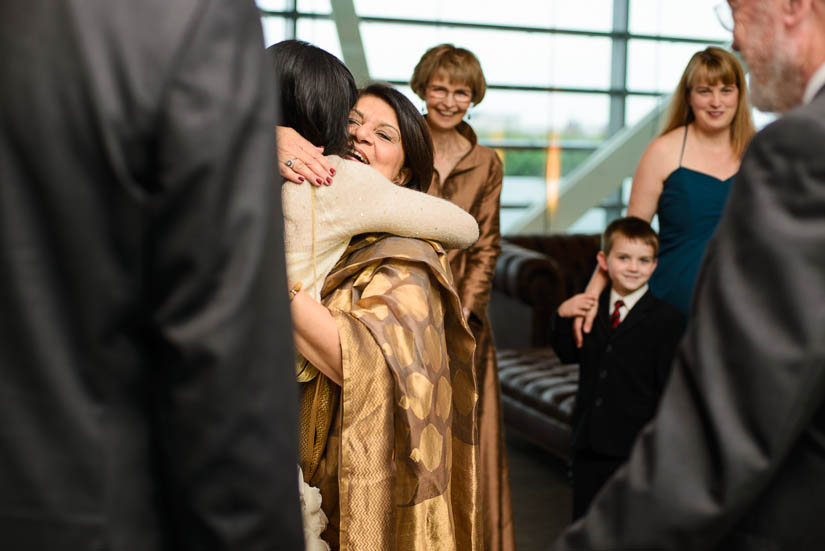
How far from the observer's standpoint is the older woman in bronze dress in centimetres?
315

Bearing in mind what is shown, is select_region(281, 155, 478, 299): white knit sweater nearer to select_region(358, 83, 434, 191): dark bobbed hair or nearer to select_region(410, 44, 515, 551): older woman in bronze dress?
select_region(358, 83, 434, 191): dark bobbed hair

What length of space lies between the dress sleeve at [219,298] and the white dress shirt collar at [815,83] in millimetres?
Answer: 615

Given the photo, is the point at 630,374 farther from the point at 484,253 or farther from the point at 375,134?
the point at 375,134

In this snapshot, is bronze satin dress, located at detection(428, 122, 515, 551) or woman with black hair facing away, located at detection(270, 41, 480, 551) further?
bronze satin dress, located at detection(428, 122, 515, 551)

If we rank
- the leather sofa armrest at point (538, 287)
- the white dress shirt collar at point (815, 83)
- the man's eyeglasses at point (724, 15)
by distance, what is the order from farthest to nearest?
the leather sofa armrest at point (538, 287) < the man's eyeglasses at point (724, 15) < the white dress shirt collar at point (815, 83)

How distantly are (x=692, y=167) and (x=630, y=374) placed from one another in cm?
71

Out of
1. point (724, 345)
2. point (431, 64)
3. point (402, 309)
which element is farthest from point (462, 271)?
point (724, 345)

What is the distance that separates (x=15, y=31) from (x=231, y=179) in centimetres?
22

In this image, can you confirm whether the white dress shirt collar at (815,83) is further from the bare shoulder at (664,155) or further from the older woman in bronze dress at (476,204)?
the older woman in bronze dress at (476,204)

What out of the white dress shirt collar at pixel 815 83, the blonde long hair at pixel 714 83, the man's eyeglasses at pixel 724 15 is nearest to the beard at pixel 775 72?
the white dress shirt collar at pixel 815 83

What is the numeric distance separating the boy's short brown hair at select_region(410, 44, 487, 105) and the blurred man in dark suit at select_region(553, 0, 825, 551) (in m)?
2.37

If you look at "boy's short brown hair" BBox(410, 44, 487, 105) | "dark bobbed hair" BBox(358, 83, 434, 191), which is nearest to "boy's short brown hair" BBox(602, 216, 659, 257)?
"boy's short brown hair" BBox(410, 44, 487, 105)

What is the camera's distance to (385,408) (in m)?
1.81

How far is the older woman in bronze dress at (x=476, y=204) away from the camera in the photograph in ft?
10.3
